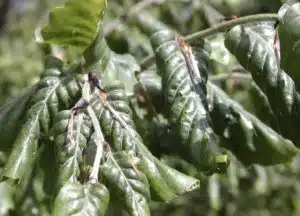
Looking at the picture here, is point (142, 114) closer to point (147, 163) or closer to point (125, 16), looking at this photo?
point (147, 163)

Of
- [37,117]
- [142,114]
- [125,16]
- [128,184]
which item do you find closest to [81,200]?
[128,184]

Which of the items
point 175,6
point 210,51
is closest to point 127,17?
point 175,6


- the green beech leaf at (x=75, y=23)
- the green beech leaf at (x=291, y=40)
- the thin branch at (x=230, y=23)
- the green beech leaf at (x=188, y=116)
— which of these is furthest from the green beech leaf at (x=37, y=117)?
the green beech leaf at (x=291, y=40)

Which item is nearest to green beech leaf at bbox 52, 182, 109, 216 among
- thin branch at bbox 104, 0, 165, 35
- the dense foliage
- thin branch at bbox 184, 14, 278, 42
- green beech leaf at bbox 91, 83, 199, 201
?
the dense foliage

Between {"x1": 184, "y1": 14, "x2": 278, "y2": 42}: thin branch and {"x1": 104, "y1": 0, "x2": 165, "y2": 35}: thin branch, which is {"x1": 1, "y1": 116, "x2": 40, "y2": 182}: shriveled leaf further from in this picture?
{"x1": 104, "y1": 0, "x2": 165, "y2": 35}: thin branch

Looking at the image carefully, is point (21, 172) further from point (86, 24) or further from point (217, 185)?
point (217, 185)

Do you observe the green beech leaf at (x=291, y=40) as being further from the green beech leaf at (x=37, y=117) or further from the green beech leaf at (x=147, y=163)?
the green beech leaf at (x=37, y=117)
